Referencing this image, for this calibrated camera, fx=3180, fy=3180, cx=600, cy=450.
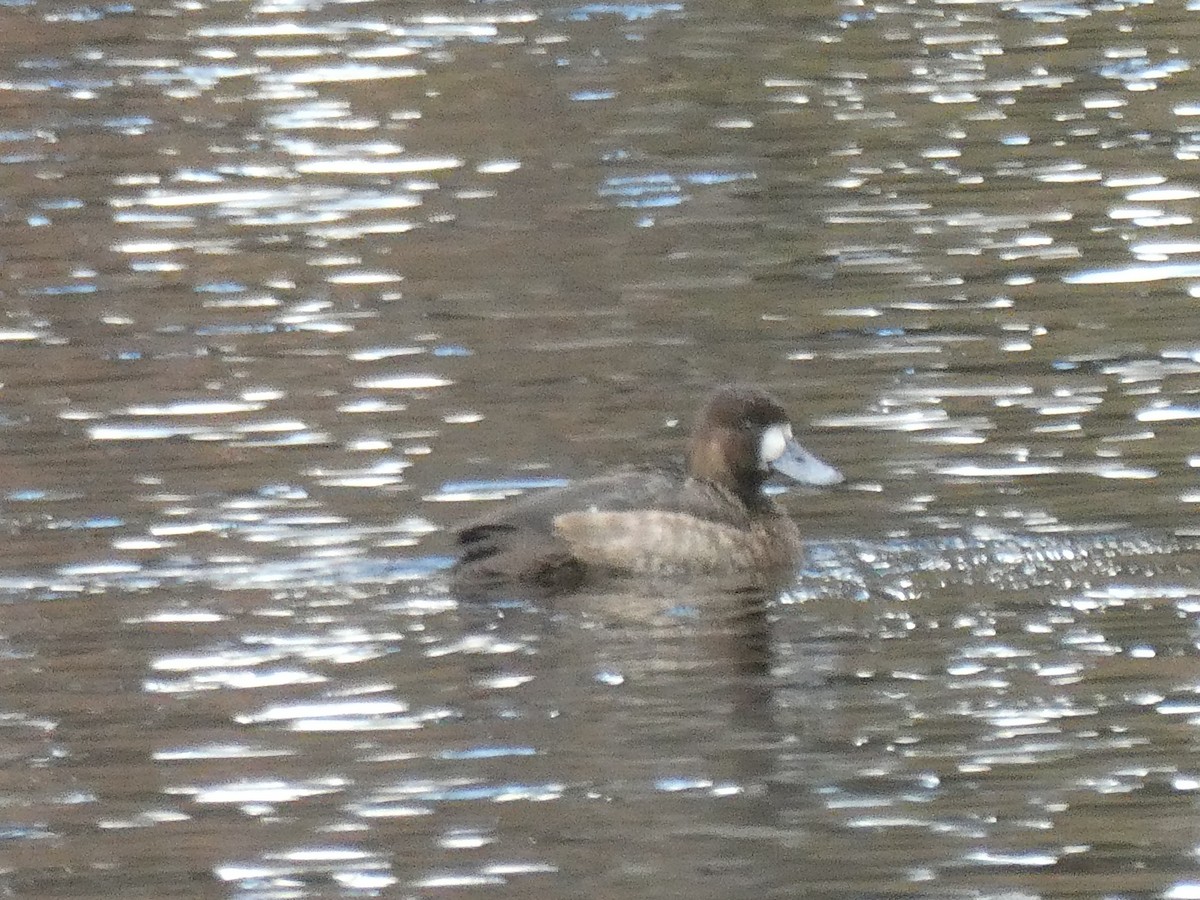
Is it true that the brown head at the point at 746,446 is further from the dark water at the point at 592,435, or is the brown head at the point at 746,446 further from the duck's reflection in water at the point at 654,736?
the duck's reflection in water at the point at 654,736

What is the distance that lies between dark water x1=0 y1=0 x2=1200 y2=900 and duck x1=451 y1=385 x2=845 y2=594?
236 millimetres

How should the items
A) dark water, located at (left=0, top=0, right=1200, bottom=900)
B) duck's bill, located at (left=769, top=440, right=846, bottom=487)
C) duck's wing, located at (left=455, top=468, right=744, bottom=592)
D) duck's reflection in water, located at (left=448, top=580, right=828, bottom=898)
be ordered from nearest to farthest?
duck's reflection in water, located at (left=448, top=580, right=828, bottom=898), dark water, located at (left=0, top=0, right=1200, bottom=900), duck's wing, located at (left=455, top=468, right=744, bottom=592), duck's bill, located at (left=769, top=440, right=846, bottom=487)

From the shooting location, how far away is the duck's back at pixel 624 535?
10977 millimetres

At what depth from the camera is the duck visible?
1100 centimetres

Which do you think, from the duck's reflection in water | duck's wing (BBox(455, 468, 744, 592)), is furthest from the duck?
the duck's reflection in water

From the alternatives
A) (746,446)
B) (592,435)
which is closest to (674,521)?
(746,446)

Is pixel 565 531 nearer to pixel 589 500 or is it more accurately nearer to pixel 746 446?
pixel 589 500

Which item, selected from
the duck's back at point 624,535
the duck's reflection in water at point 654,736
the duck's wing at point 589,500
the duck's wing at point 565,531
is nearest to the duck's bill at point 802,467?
the duck's back at point 624,535

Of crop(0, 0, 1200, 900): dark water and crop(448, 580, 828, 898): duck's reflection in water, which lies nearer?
crop(448, 580, 828, 898): duck's reflection in water

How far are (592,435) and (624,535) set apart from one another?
1.81 metres

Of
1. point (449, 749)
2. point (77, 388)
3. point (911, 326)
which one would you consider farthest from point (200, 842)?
point (911, 326)

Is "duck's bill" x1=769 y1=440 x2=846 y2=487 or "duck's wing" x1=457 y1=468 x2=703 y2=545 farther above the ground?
"duck's wing" x1=457 y1=468 x2=703 y2=545

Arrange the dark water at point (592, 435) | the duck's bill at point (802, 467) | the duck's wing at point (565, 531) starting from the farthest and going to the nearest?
1. the duck's bill at point (802, 467)
2. the duck's wing at point (565, 531)
3. the dark water at point (592, 435)

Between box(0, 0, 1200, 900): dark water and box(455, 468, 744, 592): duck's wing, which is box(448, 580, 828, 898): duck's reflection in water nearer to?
box(0, 0, 1200, 900): dark water
